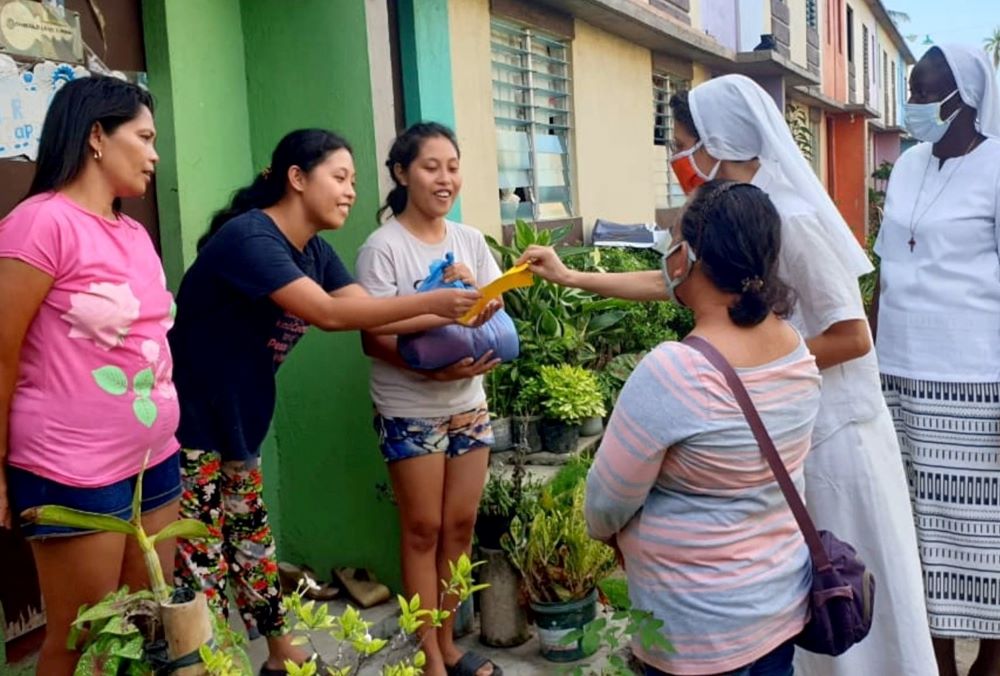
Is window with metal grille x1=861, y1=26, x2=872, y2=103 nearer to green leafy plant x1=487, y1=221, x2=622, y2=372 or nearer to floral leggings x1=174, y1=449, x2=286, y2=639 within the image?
green leafy plant x1=487, y1=221, x2=622, y2=372

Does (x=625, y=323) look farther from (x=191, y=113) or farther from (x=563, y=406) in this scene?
(x=191, y=113)

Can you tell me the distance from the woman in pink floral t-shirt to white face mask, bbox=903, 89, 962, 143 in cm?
253

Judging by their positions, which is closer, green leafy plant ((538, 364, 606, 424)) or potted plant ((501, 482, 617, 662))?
potted plant ((501, 482, 617, 662))

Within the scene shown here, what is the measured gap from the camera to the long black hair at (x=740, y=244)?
207 cm

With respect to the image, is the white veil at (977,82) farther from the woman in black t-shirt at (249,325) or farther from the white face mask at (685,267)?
the woman in black t-shirt at (249,325)

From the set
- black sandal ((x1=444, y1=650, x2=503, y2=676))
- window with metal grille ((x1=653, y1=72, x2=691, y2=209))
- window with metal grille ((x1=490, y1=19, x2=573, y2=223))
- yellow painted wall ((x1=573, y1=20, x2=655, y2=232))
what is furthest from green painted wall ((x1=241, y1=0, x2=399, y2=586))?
window with metal grille ((x1=653, y1=72, x2=691, y2=209))

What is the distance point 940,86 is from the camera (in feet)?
10.9

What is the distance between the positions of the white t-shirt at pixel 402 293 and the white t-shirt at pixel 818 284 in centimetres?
129

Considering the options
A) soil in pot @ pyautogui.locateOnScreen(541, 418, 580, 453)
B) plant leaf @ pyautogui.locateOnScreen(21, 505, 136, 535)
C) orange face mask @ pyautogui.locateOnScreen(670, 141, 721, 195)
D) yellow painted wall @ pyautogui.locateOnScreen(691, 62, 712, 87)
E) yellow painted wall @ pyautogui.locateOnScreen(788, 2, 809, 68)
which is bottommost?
soil in pot @ pyautogui.locateOnScreen(541, 418, 580, 453)

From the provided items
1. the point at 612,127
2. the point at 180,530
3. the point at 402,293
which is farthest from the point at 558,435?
the point at 612,127

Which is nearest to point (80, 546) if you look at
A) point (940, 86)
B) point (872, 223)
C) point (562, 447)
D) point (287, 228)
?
point (287, 228)

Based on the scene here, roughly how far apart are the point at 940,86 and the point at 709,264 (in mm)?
1765

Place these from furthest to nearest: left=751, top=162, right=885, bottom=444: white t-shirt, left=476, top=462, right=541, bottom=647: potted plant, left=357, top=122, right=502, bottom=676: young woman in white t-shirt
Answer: left=476, top=462, right=541, bottom=647: potted plant < left=357, top=122, right=502, bottom=676: young woman in white t-shirt < left=751, top=162, right=885, bottom=444: white t-shirt

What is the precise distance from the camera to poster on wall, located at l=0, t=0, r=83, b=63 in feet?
10.2
